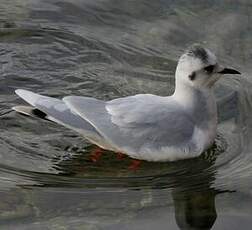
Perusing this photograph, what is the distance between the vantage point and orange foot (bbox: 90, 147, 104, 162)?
242 inches

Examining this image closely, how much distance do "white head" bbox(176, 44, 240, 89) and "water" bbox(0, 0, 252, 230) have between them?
1.77 ft

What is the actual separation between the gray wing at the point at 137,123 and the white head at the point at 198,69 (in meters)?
0.30

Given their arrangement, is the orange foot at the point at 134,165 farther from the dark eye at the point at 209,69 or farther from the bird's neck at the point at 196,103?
the dark eye at the point at 209,69

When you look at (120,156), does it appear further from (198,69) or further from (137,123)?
(198,69)

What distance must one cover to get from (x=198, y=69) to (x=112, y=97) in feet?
3.58

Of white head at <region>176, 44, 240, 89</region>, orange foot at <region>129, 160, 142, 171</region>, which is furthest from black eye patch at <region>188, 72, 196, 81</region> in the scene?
orange foot at <region>129, 160, 142, 171</region>

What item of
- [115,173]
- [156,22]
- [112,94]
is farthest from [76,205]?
[156,22]

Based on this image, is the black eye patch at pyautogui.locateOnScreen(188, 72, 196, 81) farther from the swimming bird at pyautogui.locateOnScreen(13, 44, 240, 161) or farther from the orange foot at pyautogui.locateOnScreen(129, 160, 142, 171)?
the orange foot at pyautogui.locateOnScreen(129, 160, 142, 171)

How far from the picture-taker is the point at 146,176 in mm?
5816

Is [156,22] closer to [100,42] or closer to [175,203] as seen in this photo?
[100,42]

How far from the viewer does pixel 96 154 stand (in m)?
6.20

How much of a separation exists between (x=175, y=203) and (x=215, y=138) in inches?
40.1

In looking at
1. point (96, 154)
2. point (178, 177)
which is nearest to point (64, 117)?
point (96, 154)

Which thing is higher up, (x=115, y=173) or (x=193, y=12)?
(x=193, y=12)
